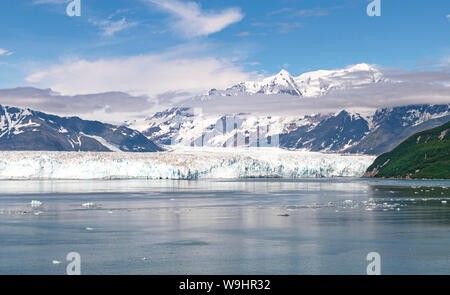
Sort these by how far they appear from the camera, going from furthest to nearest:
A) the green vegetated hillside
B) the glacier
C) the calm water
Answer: the green vegetated hillside
the glacier
the calm water

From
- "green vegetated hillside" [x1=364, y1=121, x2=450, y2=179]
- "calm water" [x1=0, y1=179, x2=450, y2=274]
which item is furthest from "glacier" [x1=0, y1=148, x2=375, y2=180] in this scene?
"calm water" [x1=0, y1=179, x2=450, y2=274]

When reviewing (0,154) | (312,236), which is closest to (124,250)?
(312,236)

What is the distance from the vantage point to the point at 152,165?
12988cm

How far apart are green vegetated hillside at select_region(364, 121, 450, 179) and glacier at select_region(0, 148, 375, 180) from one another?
790 inches

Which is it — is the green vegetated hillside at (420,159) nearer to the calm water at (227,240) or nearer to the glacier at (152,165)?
the glacier at (152,165)

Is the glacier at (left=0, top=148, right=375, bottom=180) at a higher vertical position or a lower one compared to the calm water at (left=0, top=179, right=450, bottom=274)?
higher

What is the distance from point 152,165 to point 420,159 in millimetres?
76272

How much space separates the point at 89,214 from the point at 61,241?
47.3ft

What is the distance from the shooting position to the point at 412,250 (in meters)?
25.1

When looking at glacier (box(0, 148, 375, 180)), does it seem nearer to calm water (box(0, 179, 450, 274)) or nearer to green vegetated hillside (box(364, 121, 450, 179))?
green vegetated hillside (box(364, 121, 450, 179))

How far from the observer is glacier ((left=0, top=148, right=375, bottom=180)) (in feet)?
405

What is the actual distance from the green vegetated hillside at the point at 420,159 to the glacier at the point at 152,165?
20.1 metres

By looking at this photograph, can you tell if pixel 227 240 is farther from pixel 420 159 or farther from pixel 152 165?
pixel 420 159

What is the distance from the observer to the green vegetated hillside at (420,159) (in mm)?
145400
